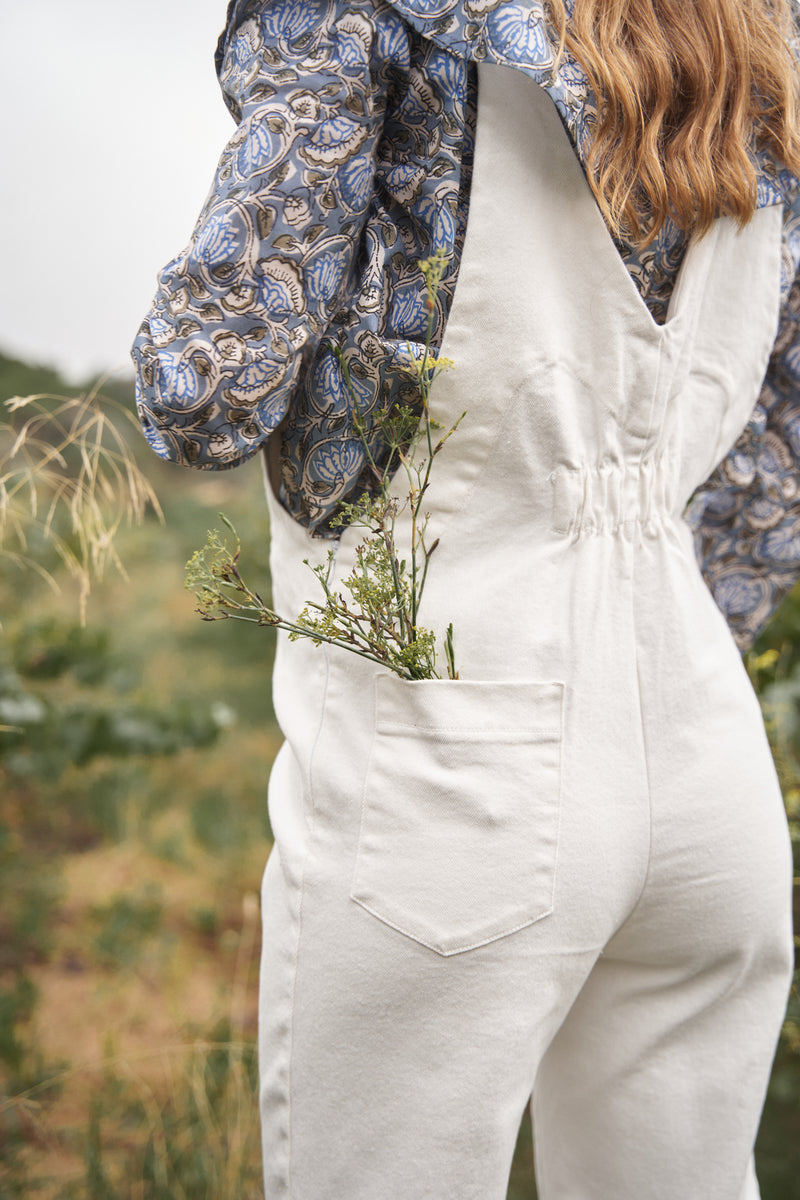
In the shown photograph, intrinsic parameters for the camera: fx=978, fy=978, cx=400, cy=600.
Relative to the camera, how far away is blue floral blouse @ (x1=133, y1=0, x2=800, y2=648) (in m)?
0.67

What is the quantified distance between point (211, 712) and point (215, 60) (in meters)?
1.30

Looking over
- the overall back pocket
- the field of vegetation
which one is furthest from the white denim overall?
the field of vegetation

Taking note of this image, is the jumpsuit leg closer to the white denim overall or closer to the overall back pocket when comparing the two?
the white denim overall

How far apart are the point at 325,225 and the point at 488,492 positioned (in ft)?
0.76

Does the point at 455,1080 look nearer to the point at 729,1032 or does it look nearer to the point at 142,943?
the point at 729,1032

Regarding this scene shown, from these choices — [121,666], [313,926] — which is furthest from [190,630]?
[313,926]

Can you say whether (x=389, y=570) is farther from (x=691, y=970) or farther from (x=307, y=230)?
(x=691, y=970)

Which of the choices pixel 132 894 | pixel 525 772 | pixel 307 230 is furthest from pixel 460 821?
pixel 132 894

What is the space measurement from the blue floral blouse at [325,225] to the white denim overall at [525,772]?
36 millimetres

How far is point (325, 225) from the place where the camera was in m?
0.70

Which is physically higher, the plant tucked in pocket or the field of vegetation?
the plant tucked in pocket

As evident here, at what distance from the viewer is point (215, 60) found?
741 millimetres

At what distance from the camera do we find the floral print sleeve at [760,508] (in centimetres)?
102

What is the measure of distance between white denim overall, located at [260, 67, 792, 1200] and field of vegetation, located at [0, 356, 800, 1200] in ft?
1.72
